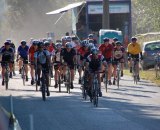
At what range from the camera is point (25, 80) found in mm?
30703

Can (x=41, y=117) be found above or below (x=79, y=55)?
below

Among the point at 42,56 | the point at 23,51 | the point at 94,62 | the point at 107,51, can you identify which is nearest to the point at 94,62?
the point at 94,62

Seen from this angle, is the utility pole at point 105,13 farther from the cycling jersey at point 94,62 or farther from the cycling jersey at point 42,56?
the cycling jersey at point 94,62

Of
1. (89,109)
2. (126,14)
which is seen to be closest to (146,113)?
(89,109)

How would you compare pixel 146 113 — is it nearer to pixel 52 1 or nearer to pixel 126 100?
pixel 126 100

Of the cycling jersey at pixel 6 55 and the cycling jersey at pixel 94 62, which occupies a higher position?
the cycling jersey at pixel 6 55

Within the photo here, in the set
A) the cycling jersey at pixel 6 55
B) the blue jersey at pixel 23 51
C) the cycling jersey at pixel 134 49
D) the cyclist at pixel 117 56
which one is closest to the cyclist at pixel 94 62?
the cyclist at pixel 117 56

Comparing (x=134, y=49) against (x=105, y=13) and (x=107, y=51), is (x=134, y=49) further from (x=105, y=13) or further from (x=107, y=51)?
(x=105, y=13)

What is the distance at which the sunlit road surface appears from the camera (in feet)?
51.6

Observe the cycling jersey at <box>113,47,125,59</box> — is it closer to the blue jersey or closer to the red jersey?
the red jersey

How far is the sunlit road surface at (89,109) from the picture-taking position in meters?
15.7

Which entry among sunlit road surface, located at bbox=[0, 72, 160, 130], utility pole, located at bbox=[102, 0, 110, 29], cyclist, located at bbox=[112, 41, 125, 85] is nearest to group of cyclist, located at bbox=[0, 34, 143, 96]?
cyclist, located at bbox=[112, 41, 125, 85]

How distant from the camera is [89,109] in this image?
18906 millimetres

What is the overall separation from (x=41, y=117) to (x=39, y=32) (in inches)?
3257
